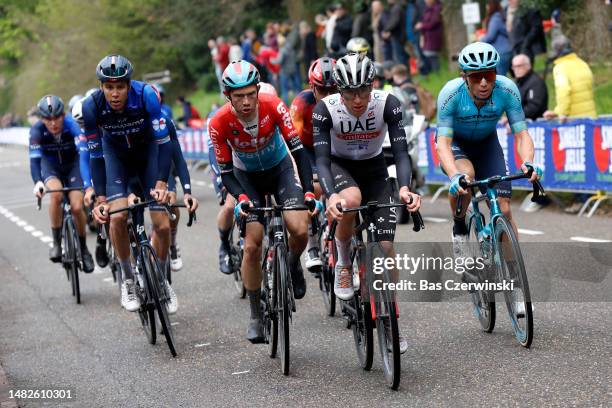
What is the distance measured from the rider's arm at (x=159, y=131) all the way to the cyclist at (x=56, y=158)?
3.21 meters

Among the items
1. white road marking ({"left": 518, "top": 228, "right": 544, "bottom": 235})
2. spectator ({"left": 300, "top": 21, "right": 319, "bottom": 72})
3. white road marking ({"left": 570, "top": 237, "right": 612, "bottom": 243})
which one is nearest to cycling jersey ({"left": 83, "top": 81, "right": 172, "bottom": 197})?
white road marking ({"left": 570, "top": 237, "right": 612, "bottom": 243})

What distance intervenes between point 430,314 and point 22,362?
10.9 feet

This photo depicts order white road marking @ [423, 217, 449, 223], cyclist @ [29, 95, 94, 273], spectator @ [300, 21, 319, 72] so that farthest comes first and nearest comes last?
spectator @ [300, 21, 319, 72] → white road marking @ [423, 217, 449, 223] → cyclist @ [29, 95, 94, 273]

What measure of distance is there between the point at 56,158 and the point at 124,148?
3.51 metres

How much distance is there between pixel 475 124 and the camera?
812 cm

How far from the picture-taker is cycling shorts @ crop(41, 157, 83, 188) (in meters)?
12.6

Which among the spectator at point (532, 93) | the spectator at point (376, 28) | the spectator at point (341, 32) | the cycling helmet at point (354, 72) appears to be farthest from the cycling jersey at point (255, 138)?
the spectator at point (341, 32)

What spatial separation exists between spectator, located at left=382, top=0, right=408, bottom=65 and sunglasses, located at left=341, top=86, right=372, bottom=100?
17.2m

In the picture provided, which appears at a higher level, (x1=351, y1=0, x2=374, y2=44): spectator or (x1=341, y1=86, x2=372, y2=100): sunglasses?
(x1=351, y1=0, x2=374, y2=44): spectator

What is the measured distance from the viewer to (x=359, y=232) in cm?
732

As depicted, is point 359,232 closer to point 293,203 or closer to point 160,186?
point 293,203

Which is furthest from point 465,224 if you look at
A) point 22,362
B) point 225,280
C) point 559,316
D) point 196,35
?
point 196,35

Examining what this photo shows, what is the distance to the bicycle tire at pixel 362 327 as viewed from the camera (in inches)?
275

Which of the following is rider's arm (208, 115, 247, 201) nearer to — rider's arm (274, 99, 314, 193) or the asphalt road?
rider's arm (274, 99, 314, 193)
